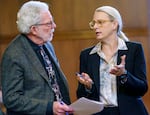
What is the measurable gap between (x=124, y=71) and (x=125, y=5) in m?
2.07

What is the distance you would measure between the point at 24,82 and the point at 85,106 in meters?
0.40

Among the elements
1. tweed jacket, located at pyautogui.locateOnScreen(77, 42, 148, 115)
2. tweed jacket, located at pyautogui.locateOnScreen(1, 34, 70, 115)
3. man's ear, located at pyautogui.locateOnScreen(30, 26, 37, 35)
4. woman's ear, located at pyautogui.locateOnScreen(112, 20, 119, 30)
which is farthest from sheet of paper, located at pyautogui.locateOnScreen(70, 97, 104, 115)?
woman's ear, located at pyautogui.locateOnScreen(112, 20, 119, 30)

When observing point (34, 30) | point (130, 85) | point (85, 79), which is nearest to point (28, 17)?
point (34, 30)

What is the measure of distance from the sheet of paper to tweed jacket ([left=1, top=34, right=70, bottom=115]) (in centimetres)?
17

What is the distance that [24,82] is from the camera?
7.88ft

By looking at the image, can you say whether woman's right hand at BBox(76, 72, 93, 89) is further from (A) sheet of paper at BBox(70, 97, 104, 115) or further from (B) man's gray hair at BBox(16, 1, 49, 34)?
(B) man's gray hair at BBox(16, 1, 49, 34)

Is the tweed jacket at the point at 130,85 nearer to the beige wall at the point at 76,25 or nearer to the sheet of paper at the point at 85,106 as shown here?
the sheet of paper at the point at 85,106

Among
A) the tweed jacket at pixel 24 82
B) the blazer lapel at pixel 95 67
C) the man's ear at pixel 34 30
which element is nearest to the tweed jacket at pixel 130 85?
the blazer lapel at pixel 95 67

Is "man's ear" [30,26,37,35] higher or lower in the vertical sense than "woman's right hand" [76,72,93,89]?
higher

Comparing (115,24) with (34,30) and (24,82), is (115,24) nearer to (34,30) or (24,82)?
(34,30)

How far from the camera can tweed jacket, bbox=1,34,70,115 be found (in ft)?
7.70

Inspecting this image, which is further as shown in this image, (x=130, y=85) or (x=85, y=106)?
(x=130, y=85)

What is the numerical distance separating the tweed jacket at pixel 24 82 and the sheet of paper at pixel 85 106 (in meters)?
0.17

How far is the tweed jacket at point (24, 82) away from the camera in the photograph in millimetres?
2348
